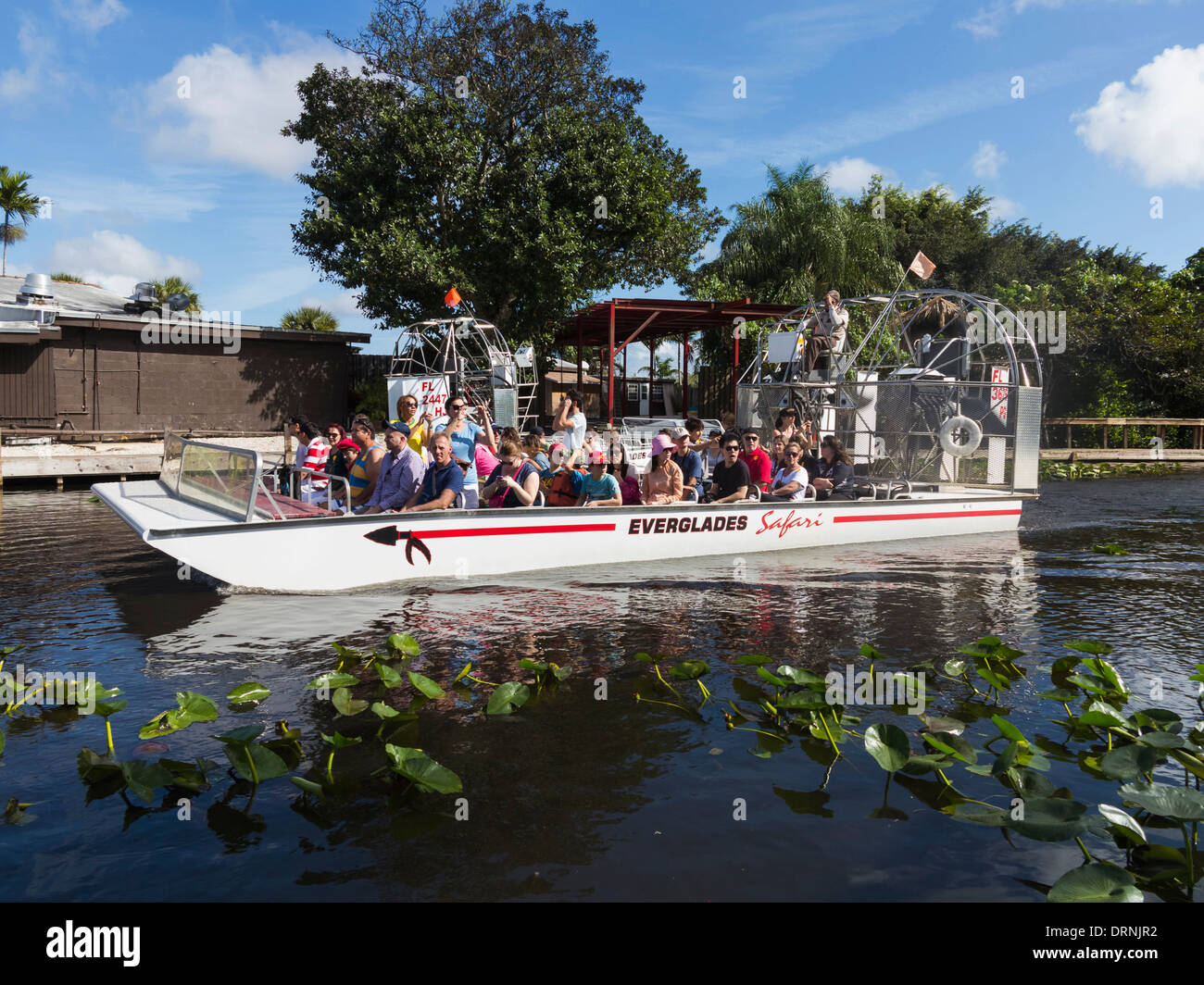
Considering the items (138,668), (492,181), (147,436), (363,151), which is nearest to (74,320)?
(147,436)

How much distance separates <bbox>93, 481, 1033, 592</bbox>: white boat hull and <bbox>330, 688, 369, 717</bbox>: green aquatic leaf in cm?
323

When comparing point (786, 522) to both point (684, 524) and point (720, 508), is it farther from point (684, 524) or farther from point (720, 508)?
point (684, 524)

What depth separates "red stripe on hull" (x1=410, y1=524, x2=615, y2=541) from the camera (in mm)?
9242

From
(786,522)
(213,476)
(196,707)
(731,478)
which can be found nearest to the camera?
(196,707)

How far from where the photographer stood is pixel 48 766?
16.3ft

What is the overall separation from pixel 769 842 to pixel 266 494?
20.8 feet

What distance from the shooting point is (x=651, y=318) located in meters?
23.2

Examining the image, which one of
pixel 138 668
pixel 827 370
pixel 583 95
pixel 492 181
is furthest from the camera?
pixel 583 95

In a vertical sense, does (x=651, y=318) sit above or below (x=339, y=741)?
above

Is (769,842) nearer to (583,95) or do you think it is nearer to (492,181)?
(492,181)

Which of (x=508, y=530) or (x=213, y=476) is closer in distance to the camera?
(x=213, y=476)

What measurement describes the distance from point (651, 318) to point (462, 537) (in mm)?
14862

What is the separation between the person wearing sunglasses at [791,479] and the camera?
1205 centimetres

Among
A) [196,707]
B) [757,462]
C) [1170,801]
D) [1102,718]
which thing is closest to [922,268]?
[757,462]
